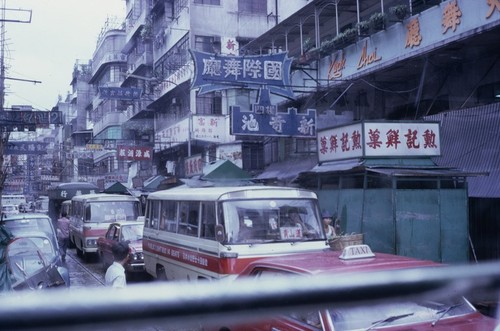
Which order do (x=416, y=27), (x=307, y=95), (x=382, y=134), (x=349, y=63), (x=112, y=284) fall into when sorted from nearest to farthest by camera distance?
(x=112, y=284), (x=382, y=134), (x=416, y=27), (x=349, y=63), (x=307, y=95)

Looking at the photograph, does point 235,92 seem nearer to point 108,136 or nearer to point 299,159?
point 299,159

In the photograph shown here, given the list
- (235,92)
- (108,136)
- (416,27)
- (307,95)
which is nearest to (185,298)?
(416,27)

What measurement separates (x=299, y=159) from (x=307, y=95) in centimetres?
234

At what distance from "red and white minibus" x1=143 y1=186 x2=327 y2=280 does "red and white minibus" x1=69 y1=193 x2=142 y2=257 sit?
26.0ft

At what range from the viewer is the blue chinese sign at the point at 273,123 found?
549 inches

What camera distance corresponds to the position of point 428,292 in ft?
3.40

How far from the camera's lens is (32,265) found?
300 inches

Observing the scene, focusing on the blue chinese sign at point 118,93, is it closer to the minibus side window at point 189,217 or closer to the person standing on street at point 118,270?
the minibus side window at point 189,217

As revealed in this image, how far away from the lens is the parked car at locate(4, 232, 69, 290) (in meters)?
6.83

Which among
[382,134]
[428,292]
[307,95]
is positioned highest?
[307,95]

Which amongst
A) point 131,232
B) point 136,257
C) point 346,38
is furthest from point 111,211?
point 346,38

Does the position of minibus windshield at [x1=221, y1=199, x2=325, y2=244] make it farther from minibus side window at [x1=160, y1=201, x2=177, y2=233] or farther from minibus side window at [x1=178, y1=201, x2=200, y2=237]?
minibus side window at [x1=160, y1=201, x2=177, y2=233]

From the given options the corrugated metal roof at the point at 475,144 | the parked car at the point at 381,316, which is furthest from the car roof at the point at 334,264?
the corrugated metal roof at the point at 475,144

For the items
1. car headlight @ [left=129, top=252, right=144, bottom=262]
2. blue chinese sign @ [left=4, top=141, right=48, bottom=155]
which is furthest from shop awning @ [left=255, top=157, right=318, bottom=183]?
blue chinese sign @ [left=4, top=141, right=48, bottom=155]
